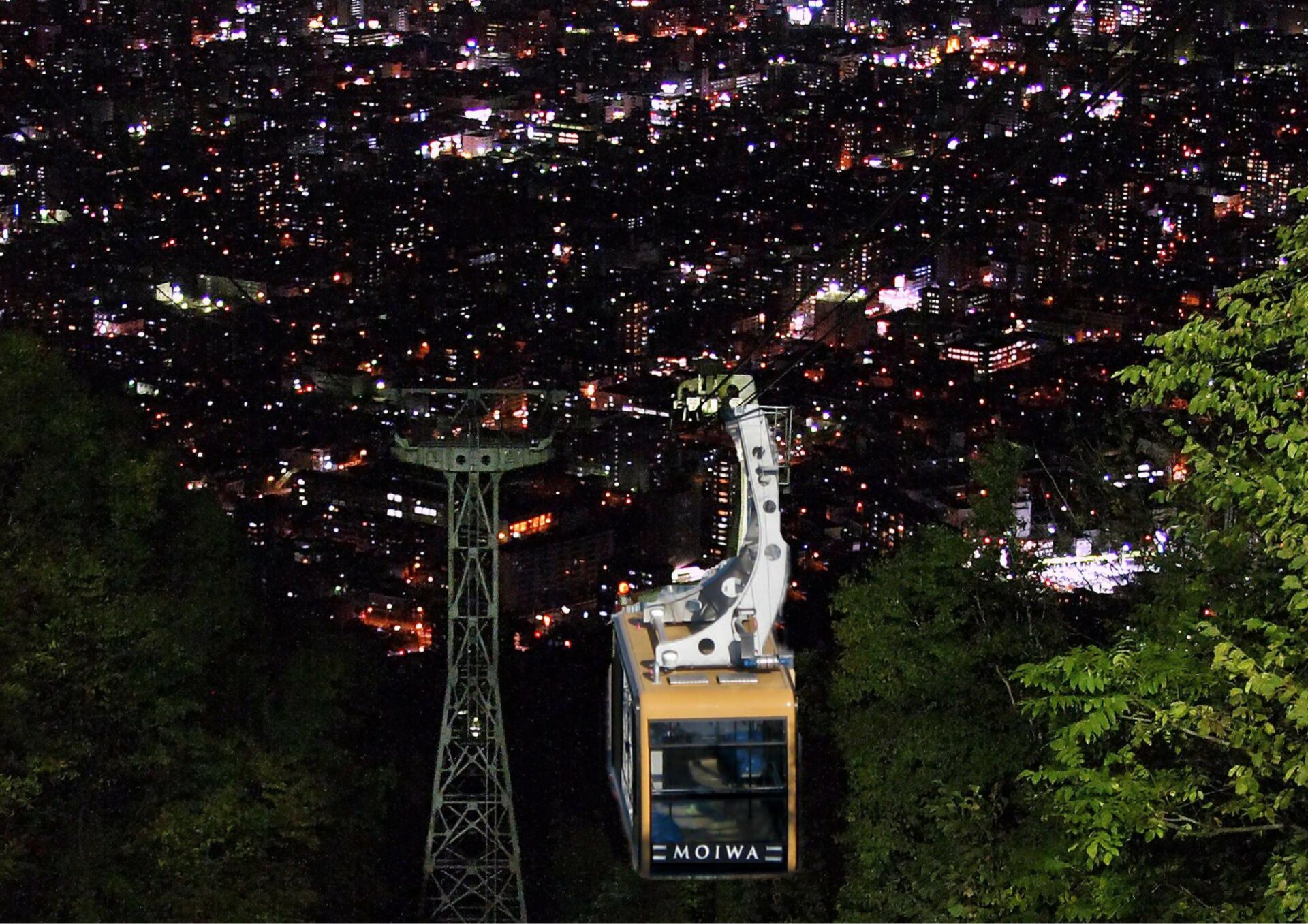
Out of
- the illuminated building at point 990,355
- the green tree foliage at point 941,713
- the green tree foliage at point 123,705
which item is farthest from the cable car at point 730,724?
the illuminated building at point 990,355

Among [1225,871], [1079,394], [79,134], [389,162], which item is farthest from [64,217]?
[1225,871]

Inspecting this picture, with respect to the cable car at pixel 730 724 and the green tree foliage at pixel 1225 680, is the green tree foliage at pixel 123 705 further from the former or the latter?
the green tree foliage at pixel 1225 680

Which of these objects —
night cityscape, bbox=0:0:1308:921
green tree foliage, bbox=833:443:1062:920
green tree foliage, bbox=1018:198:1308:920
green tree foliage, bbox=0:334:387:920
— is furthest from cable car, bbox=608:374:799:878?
green tree foliage, bbox=0:334:387:920

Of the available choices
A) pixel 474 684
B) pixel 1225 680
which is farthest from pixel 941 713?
pixel 1225 680

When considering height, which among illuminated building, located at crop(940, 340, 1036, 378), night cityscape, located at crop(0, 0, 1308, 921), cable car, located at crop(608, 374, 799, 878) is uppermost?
cable car, located at crop(608, 374, 799, 878)

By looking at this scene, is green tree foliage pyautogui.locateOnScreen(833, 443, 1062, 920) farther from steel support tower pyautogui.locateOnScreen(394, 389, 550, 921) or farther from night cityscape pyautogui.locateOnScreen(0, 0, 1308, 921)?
steel support tower pyautogui.locateOnScreen(394, 389, 550, 921)

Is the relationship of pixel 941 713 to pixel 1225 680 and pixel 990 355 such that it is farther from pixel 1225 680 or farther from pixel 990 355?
pixel 990 355

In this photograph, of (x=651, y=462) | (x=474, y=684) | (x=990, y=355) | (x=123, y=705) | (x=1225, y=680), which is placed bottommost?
(x=990, y=355)
